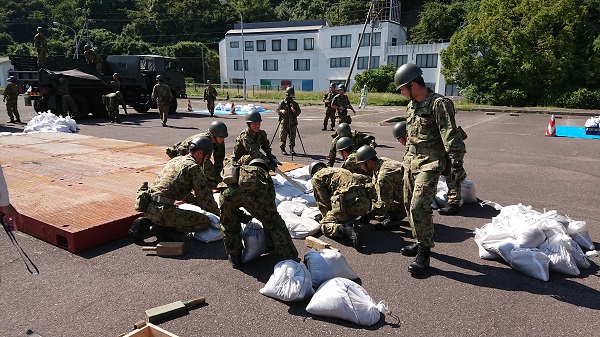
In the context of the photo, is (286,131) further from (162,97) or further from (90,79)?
(90,79)

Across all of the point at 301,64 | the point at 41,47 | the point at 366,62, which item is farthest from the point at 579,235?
the point at 301,64

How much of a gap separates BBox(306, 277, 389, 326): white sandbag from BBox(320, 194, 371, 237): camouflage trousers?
1.45 meters

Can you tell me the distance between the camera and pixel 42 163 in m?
7.35

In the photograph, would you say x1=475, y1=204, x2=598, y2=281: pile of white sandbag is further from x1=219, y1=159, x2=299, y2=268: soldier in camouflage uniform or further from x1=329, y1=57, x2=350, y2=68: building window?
x1=329, y1=57, x2=350, y2=68: building window

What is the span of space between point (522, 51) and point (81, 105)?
86.2 ft

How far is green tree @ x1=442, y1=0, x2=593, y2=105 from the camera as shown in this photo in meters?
25.5

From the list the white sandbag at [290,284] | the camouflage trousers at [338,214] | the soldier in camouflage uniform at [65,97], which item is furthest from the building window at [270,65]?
the white sandbag at [290,284]

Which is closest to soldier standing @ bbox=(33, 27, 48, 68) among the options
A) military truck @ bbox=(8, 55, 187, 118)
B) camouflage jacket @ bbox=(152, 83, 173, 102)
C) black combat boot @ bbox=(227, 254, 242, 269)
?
military truck @ bbox=(8, 55, 187, 118)

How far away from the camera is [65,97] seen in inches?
596

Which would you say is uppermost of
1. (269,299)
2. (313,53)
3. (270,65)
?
(313,53)

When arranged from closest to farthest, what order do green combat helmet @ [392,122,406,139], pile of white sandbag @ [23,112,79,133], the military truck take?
green combat helmet @ [392,122,406,139] < pile of white sandbag @ [23,112,79,133] < the military truck

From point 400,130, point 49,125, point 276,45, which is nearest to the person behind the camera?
point 400,130

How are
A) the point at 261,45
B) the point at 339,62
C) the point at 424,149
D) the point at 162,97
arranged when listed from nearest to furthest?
1. the point at 424,149
2. the point at 162,97
3. the point at 339,62
4. the point at 261,45

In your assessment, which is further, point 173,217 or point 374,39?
point 374,39
